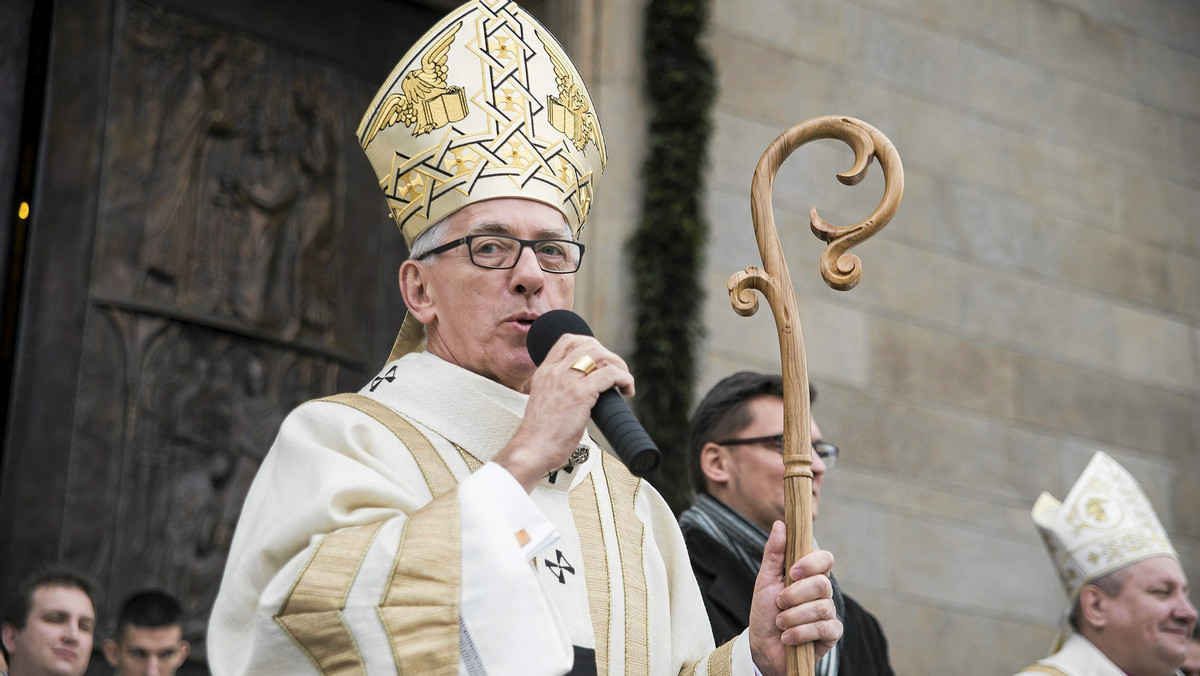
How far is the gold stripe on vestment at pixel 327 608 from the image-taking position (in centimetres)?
240

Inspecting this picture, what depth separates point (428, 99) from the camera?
125 inches

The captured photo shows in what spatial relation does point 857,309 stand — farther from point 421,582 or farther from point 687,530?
point 421,582

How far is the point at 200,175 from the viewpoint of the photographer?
5828 mm

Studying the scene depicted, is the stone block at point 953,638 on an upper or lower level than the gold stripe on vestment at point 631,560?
lower

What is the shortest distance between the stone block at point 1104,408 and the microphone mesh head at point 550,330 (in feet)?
16.0

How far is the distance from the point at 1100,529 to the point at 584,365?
140 inches

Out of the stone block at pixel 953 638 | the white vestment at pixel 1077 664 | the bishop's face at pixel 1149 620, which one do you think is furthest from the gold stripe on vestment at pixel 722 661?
the stone block at pixel 953 638

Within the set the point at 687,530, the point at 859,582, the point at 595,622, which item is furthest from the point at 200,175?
the point at 595,622

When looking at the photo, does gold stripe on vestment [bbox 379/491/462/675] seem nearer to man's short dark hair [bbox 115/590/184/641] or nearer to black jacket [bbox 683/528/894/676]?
black jacket [bbox 683/528/894/676]

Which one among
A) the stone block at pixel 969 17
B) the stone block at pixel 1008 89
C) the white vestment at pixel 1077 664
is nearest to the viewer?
the white vestment at pixel 1077 664

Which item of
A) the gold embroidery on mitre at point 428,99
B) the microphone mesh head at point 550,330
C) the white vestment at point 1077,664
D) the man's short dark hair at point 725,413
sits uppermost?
the gold embroidery on mitre at point 428,99

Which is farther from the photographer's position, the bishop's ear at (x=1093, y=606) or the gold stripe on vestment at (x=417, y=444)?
the bishop's ear at (x=1093, y=606)

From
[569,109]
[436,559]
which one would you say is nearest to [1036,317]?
[569,109]

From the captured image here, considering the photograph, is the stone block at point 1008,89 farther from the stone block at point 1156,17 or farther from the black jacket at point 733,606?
the black jacket at point 733,606
